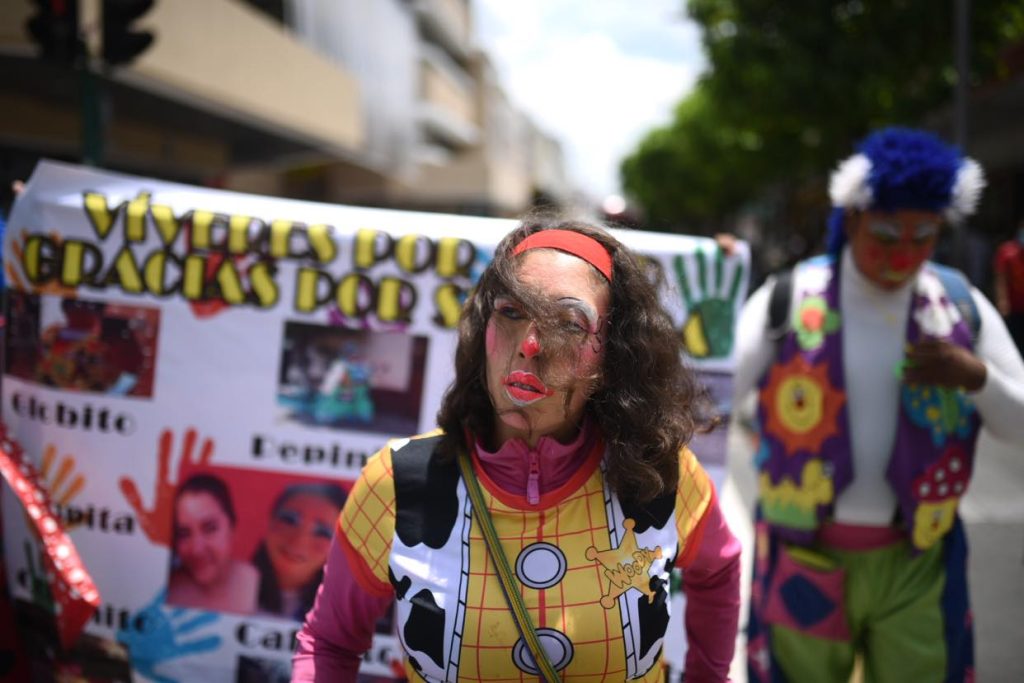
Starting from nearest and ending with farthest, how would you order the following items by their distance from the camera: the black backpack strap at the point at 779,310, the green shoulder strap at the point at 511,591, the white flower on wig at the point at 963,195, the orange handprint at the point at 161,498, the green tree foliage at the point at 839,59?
the green shoulder strap at the point at 511,591 < the orange handprint at the point at 161,498 < the white flower on wig at the point at 963,195 < the black backpack strap at the point at 779,310 < the green tree foliage at the point at 839,59

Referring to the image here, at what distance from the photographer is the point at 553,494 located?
1569 millimetres

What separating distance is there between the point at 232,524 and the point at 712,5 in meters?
12.3

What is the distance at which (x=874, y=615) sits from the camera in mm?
2551

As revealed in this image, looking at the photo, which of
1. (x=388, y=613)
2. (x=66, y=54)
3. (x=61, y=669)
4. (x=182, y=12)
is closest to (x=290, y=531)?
(x=388, y=613)

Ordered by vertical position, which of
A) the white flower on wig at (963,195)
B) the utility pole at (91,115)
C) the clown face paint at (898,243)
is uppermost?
the utility pole at (91,115)

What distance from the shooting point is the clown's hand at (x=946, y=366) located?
7.86ft

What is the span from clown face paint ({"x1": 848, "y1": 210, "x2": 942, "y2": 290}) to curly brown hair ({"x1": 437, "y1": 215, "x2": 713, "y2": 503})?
1170mm

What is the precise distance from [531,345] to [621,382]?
238 mm

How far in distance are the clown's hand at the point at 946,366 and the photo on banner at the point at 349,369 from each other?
139 cm

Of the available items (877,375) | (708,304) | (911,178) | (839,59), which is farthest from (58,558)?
(839,59)

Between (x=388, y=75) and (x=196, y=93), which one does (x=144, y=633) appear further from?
(x=388, y=75)

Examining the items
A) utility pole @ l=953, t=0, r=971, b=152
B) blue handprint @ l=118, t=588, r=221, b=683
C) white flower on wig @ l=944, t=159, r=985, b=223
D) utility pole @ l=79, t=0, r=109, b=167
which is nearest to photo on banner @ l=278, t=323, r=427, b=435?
blue handprint @ l=118, t=588, r=221, b=683

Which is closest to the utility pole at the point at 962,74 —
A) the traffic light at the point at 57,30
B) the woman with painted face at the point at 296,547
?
the traffic light at the point at 57,30

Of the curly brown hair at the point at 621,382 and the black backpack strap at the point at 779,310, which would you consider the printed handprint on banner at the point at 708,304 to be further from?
the curly brown hair at the point at 621,382
